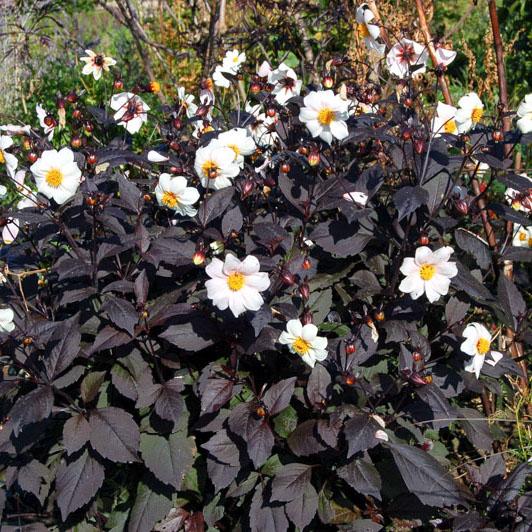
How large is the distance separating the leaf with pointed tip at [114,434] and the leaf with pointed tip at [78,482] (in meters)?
0.08

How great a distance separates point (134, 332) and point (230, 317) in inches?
11.2

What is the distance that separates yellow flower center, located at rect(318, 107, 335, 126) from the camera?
213 centimetres

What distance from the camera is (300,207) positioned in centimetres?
231

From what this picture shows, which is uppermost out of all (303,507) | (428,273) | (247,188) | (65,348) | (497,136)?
(497,136)

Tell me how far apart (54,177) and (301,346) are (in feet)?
2.82

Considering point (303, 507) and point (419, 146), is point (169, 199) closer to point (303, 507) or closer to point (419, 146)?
point (419, 146)

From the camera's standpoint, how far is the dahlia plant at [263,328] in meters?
2.10

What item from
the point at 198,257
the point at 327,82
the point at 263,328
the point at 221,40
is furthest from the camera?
the point at 221,40

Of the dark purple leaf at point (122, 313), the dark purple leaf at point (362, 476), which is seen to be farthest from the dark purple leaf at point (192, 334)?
the dark purple leaf at point (362, 476)

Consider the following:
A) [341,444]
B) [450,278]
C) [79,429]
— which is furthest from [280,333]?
[79,429]

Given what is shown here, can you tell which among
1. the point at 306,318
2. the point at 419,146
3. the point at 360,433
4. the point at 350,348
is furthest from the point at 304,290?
the point at 419,146

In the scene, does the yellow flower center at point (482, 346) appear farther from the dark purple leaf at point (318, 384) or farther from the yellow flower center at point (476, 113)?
the yellow flower center at point (476, 113)

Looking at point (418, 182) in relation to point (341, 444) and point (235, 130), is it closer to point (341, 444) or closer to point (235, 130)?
point (235, 130)

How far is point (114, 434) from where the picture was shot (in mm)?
2127
